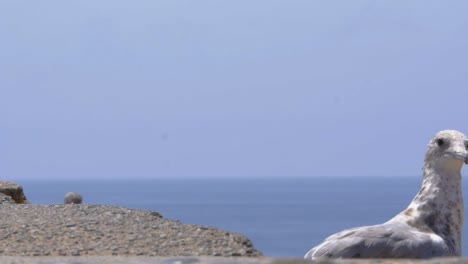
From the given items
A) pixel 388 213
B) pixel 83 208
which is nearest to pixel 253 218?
pixel 388 213

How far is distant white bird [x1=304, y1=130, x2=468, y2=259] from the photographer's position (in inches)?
411

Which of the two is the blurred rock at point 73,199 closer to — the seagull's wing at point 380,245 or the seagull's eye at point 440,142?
the seagull's eye at point 440,142

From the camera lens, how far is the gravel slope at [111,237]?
10.9 metres

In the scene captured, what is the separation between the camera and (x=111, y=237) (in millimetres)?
11773

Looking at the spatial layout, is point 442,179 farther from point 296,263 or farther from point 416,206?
point 296,263

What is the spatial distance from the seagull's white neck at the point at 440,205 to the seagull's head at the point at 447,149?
3cm

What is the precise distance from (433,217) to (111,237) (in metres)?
3.25

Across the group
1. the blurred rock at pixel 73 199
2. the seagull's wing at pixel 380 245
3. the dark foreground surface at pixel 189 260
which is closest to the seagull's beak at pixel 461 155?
the seagull's wing at pixel 380 245

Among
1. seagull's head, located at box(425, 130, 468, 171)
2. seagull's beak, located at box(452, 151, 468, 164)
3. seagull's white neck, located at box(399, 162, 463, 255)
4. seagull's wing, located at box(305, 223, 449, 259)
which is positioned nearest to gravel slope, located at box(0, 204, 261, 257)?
seagull's wing, located at box(305, 223, 449, 259)

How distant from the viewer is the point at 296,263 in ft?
25.7

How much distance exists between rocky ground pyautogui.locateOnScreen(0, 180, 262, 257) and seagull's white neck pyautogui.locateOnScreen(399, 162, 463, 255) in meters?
1.62

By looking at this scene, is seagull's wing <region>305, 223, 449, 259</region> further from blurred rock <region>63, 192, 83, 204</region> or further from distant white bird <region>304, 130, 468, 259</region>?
blurred rock <region>63, 192, 83, 204</region>

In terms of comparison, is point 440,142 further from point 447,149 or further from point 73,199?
point 73,199

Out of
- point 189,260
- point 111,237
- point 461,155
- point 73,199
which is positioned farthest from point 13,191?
point 189,260
